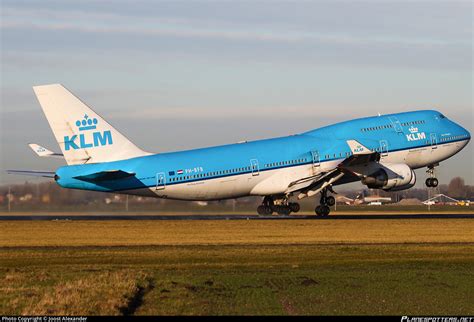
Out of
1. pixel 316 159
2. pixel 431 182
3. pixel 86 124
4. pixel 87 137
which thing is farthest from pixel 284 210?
pixel 86 124

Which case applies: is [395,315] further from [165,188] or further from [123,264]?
[165,188]

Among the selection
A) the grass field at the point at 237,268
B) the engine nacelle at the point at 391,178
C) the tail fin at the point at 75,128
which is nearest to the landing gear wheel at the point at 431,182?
the engine nacelle at the point at 391,178

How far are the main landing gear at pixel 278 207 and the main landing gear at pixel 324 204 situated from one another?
6.57ft

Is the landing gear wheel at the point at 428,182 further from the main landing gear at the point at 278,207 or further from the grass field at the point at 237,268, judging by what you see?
the grass field at the point at 237,268

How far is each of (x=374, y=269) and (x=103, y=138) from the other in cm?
3133

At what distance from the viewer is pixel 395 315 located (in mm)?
21594

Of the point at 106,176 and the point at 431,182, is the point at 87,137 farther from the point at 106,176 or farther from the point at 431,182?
the point at 431,182

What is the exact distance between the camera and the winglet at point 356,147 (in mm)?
65438

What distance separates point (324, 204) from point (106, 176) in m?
17.6

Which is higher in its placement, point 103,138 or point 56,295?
point 103,138

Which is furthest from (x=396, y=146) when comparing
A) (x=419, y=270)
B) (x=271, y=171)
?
(x=419, y=270)

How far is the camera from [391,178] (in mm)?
63781

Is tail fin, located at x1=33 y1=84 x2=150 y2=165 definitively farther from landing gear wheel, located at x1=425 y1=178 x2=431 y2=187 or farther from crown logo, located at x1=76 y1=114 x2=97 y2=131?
landing gear wheel, located at x1=425 y1=178 x2=431 y2=187

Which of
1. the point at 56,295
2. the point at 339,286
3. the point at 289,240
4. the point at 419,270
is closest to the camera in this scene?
the point at 56,295
